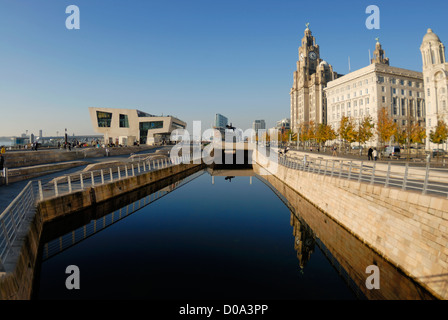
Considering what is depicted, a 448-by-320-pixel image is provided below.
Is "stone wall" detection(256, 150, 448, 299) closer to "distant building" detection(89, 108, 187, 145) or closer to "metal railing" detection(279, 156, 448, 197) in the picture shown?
"metal railing" detection(279, 156, 448, 197)

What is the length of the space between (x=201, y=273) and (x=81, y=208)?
36.0ft

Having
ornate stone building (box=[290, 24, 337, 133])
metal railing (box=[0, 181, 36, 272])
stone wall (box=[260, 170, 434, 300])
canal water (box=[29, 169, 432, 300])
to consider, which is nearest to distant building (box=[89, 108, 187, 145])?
ornate stone building (box=[290, 24, 337, 133])

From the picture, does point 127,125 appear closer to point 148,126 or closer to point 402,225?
point 148,126

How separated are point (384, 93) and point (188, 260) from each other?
264 feet

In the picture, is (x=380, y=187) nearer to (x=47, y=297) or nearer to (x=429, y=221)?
(x=429, y=221)

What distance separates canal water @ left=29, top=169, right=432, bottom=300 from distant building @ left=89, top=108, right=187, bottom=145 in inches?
2937

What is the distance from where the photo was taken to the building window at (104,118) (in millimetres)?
88062

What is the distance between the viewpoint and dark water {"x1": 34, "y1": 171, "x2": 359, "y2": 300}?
848 centimetres

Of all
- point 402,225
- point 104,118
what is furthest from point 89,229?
point 104,118

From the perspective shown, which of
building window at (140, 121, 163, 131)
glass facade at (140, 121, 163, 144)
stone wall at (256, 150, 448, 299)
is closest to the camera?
stone wall at (256, 150, 448, 299)

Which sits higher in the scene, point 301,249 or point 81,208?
point 81,208

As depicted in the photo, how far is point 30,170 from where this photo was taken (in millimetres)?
20062

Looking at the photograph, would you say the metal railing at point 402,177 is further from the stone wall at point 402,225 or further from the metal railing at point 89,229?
the metal railing at point 89,229
